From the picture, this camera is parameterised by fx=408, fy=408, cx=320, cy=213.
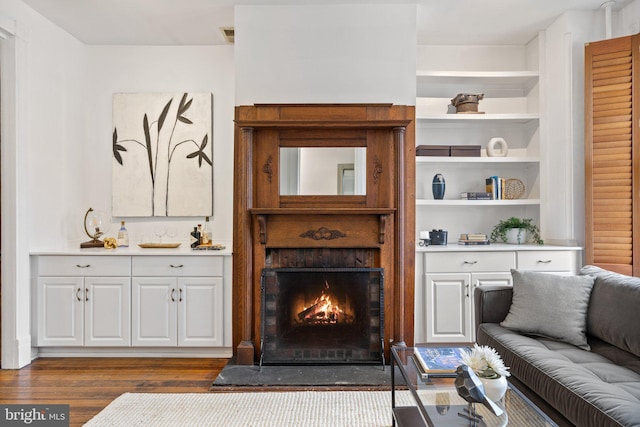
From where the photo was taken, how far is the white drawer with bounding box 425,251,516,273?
3.42m

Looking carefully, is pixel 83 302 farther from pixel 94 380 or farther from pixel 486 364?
pixel 486 364

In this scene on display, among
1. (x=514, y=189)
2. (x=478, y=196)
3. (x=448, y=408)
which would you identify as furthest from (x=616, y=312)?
(x=514, y=189)

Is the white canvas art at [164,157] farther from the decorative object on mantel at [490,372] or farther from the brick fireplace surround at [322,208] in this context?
the decorative object on mantel at [490,372]

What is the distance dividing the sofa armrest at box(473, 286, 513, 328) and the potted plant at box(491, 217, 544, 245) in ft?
4.31

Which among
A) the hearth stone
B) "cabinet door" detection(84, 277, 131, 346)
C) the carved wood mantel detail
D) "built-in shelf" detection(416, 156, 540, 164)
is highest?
"built-in shelf" detection(416, 156, 540, 164)

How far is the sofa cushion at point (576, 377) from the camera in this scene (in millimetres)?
1547

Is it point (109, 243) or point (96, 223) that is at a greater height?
point (96, 223)

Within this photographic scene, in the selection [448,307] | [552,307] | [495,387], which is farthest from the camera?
[448,307]

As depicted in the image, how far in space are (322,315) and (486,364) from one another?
1697 millimetres

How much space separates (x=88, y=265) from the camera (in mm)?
3373

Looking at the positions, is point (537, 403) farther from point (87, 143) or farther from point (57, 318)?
point (87, 143)

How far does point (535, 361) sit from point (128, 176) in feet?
12.0

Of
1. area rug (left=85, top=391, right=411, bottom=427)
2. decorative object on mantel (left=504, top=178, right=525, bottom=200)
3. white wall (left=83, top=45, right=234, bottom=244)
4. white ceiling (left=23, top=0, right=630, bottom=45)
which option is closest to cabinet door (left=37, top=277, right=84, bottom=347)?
white wall (left=83, top=45, right=234, bottom=244)

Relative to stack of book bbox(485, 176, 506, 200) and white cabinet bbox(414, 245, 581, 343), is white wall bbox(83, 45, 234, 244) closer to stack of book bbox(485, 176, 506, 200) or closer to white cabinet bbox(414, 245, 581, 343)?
white cabinet bbox(414, 245, 581, 343)
